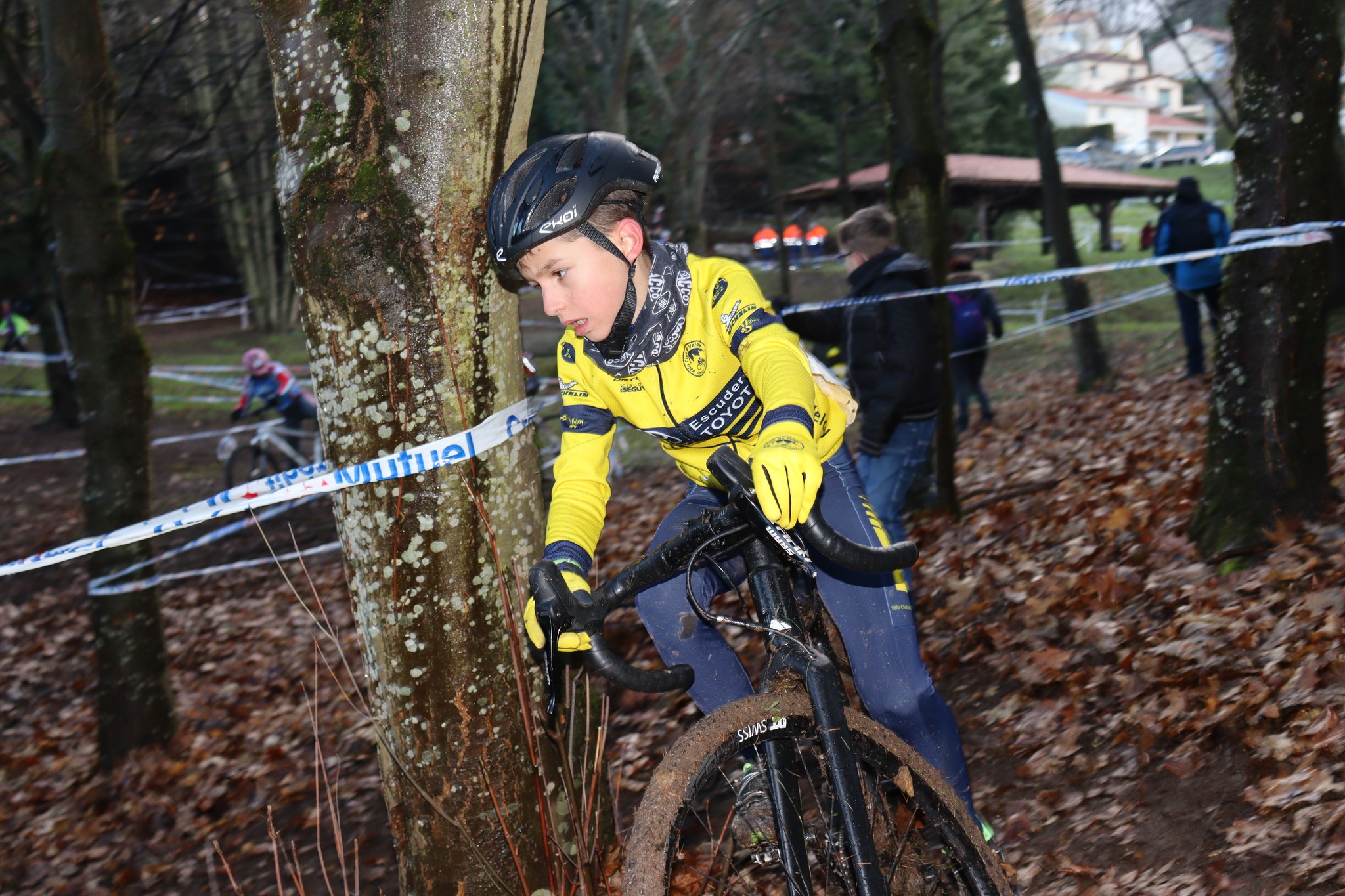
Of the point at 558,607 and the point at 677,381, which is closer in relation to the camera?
the point at 558,607

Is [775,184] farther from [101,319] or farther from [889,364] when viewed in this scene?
[101,319]

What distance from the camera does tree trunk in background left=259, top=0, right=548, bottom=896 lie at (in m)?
2.92

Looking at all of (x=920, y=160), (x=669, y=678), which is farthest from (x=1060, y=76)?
(x=669, y=678)

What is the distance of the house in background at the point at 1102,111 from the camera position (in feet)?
287

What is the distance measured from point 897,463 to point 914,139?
2.67 m

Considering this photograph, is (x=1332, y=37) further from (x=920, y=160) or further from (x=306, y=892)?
(x=306, y=892)

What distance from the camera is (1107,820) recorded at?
147 inches

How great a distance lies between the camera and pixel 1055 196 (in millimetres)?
16016

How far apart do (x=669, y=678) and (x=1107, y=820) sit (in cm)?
228

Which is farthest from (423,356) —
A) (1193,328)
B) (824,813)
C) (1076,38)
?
(1076,38)

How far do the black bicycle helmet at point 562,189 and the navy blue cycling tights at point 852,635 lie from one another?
0.83 m

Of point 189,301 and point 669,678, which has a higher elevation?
point 189,301

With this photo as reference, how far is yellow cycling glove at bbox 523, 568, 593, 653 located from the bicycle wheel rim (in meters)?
0.33

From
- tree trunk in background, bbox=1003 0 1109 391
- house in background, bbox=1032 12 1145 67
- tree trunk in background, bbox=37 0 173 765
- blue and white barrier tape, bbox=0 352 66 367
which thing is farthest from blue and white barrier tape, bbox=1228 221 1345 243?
blue and white barrier tape, bbox=0 352 66 367
